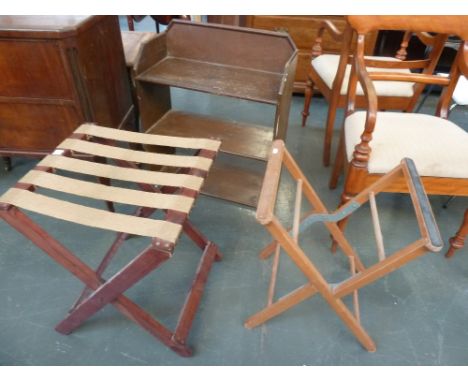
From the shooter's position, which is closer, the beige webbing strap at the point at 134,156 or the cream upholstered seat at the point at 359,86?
the beige webbing strap at the point at 134,156

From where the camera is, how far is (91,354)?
107cm

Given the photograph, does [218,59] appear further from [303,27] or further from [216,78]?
[303,27]

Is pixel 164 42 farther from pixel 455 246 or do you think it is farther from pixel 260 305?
pixel 455 246

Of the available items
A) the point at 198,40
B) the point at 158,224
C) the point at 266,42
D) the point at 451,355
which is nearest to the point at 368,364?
the point at 451,355

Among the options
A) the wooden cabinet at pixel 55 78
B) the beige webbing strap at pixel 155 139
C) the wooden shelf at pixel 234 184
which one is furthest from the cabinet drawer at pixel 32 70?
the wooden shelf at pixel 234 184

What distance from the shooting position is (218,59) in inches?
63.4

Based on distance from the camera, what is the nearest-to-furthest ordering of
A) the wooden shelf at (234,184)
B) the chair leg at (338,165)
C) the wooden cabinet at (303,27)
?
the chair leg at (338,165) < the wooden shelf at (234,184) < the wooden cabinet at (303,27)

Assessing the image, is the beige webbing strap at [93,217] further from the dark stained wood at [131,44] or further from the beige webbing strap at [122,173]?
the dark stained wood at [131,44]

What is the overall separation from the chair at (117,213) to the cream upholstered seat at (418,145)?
0.58 metres

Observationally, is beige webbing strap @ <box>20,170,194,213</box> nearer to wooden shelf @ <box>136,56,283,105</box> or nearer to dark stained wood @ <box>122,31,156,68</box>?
wooden shelf @ <box>136,56,283,105</box>

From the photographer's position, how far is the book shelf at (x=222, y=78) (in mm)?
1415

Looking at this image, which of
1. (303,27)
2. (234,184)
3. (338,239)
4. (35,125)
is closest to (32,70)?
(35,125)

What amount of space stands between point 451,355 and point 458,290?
11.8 inches

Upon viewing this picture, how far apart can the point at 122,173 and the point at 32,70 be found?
0.62 m
